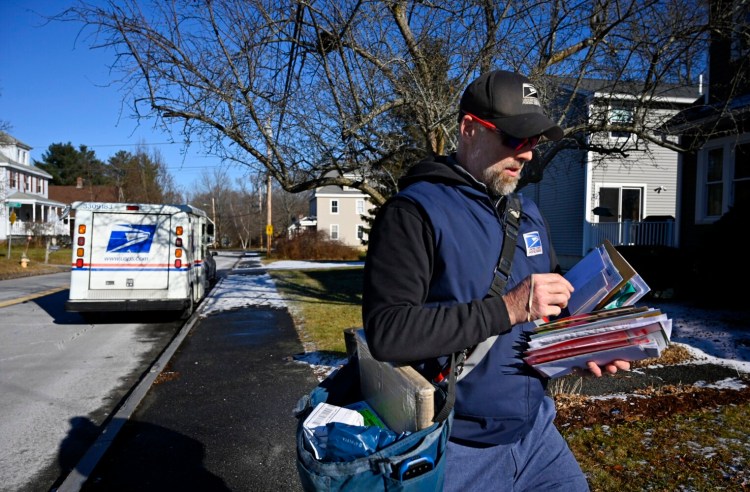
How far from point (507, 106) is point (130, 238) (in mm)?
10835

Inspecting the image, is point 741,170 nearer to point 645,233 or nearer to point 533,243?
point 645,233

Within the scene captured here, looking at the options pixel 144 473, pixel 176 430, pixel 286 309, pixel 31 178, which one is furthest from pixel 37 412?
pixel 31 178

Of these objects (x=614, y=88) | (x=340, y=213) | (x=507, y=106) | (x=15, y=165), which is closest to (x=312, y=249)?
(x=340, y=213)

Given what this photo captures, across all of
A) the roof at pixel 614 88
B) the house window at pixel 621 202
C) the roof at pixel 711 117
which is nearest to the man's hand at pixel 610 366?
the roof at pixel 614 88

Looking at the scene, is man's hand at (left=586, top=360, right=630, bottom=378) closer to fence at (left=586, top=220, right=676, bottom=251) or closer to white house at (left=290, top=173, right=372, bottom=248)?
fence at (left=586, top=220, right=676, bottom=251)

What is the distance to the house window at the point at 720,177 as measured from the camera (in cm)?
1186

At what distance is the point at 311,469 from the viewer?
1.52m

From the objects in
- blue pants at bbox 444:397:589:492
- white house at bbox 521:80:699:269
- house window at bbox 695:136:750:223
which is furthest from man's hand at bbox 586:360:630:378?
white house at bbox 521:80:699:269

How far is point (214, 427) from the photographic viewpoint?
524 centimetres

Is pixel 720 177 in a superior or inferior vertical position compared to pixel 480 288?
superior

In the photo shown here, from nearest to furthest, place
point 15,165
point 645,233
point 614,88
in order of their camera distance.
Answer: point 614,88
point 645,233
point 15,165

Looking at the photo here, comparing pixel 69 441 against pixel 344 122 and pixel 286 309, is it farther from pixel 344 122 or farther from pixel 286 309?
pixel 286 309

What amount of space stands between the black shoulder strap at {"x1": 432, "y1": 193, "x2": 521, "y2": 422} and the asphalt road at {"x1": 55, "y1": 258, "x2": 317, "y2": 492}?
2.79 m

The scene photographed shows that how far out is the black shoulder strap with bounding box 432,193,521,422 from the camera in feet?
5.18
